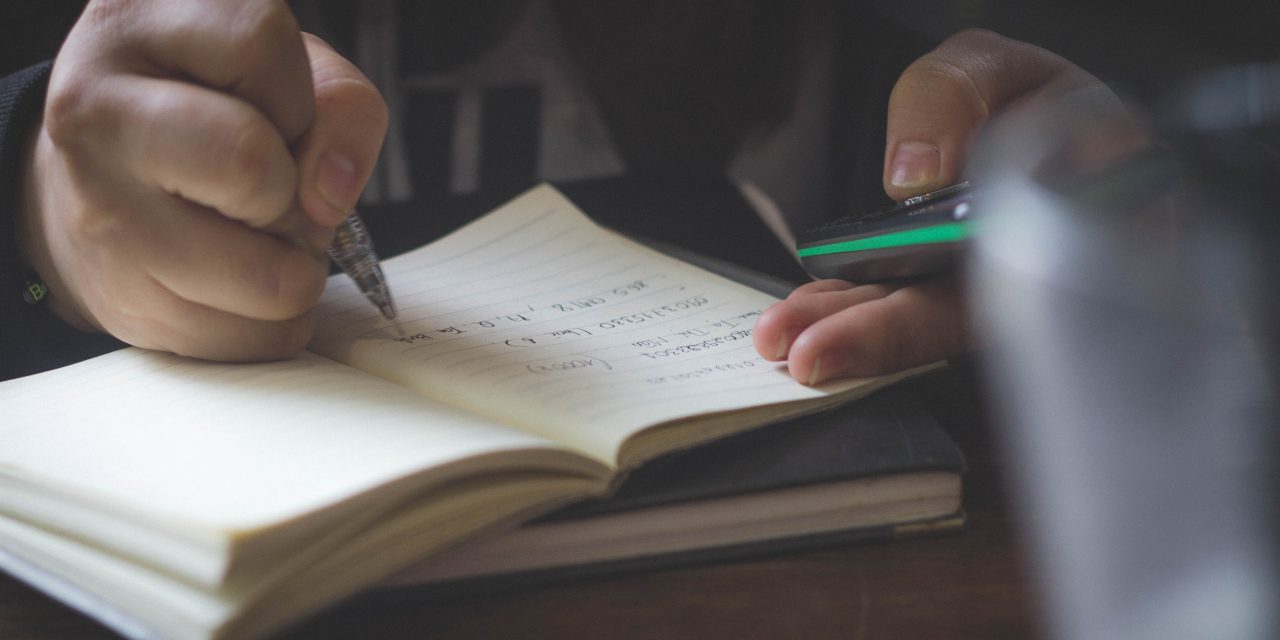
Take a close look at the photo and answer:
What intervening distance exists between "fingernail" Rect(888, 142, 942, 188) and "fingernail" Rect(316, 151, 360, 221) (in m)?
0.29

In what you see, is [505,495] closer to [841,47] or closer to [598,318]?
[598,318]

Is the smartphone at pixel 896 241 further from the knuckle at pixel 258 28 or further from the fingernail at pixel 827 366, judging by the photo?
the knuckle at pixel 258 28

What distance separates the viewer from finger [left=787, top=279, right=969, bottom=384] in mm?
448

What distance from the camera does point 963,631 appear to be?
1.11 ft

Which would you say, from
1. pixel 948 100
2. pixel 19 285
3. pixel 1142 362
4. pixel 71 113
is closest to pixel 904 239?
pixel 948 100

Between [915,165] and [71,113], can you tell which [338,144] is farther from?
[915,165]

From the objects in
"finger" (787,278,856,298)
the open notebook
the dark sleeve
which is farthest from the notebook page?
"finger" (787,278,856,298)

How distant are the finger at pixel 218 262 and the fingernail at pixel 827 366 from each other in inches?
9.9

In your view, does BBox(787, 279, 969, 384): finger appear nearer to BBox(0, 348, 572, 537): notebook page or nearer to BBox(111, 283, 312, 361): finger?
BBox(0, 348, 572, 537): notebook page

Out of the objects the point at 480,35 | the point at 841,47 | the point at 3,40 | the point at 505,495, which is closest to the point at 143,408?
the point at 505,495

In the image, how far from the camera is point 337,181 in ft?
1.51

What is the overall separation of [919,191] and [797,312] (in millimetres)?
99

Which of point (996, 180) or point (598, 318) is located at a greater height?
point (996, 180)

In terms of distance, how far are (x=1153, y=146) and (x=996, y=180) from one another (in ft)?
0.12
